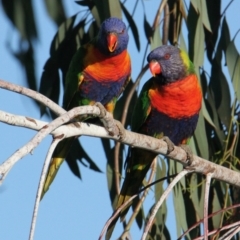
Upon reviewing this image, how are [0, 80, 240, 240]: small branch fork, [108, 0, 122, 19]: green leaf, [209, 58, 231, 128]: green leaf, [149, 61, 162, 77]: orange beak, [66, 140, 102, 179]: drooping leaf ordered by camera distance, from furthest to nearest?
[66, 140, 102, 179]: drooping leaf, [209, 58, 231, 128]: green leaf, [108, 0, 122, 19]: green leaf, [149, 61, 162, 77]: orange beak, [0, 80, 240, 240]: small branch fork

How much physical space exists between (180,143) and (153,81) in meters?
0.23

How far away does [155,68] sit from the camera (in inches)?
95.7

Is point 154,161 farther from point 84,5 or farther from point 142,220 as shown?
point 84,5

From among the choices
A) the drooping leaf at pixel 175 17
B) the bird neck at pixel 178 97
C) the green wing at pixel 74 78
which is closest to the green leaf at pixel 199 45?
the bird neck at pixel 178 97

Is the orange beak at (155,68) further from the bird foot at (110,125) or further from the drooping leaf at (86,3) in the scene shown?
the bird foot at (110,125)

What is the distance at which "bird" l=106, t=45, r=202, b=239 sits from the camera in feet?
8.00

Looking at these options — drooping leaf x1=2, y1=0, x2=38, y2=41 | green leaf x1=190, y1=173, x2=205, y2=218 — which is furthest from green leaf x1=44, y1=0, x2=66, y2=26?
green leaf x1=190, y1=173, x2=205, y2=218

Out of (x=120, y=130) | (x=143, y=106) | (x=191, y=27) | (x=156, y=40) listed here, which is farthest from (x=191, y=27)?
(x=120, y=130)

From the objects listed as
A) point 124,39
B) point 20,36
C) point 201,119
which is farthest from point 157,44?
point 20,36

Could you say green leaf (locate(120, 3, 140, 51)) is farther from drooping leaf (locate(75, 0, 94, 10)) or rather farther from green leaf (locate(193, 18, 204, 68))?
green leaf (locate(193, 18, 204, 68))

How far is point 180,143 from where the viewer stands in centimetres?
250

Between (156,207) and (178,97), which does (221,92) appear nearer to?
(178,97)

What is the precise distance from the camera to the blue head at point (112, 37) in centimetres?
252

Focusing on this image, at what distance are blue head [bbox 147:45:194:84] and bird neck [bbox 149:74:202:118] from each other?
0.02 meters
